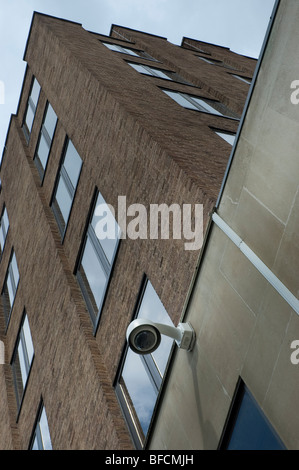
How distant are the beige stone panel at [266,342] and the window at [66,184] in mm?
9192

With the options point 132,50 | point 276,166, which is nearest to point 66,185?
point 276,166

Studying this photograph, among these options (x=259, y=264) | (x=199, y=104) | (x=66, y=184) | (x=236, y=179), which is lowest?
(x=66, y=184)

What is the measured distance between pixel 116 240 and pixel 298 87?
592cm

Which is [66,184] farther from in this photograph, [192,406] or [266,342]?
[266,342]

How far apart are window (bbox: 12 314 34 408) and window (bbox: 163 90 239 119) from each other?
778 cm

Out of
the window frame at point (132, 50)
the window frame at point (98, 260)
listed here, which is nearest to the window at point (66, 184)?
the window frame at point (98, 260)

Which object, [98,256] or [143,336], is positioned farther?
[98,256]

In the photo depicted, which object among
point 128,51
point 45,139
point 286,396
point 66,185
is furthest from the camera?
point 128,51

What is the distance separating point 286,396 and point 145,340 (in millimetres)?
2143

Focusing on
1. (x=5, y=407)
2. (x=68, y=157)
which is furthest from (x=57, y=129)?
(x=5, y=407)

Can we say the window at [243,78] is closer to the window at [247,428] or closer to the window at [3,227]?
the window at [3,227]

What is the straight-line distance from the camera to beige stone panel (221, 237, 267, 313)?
699 cm

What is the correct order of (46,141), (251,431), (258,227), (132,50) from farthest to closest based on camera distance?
(132,50) → (46,141) → (258,227) → (251,431)

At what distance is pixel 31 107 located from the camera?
23.5 m
